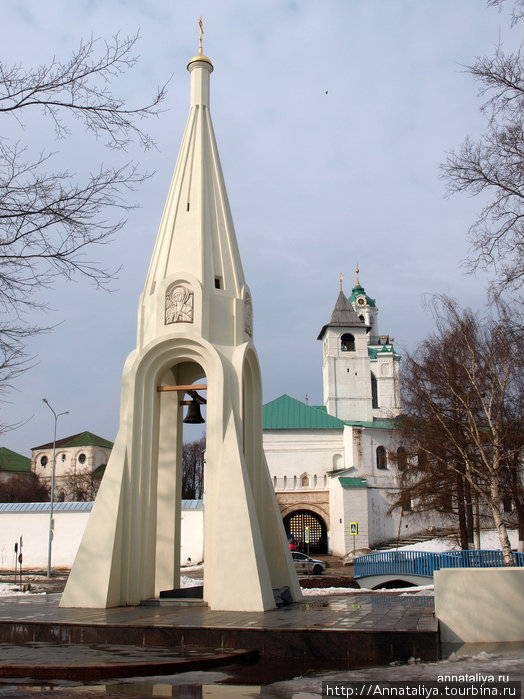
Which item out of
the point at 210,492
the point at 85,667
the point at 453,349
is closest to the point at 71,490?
the point at 453,349

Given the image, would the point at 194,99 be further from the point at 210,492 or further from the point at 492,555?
the point at 492,555

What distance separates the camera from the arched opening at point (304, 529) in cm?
4262

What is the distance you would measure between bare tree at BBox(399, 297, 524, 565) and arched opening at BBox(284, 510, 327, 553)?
21288mm

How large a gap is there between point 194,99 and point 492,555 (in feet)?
46.8

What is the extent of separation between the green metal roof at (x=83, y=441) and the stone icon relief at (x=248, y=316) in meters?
64.7

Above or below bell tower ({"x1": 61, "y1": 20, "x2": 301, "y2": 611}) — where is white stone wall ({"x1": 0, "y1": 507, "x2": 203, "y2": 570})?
below

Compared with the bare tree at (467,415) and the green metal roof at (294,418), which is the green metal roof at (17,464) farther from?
the bare tree at (467,415)

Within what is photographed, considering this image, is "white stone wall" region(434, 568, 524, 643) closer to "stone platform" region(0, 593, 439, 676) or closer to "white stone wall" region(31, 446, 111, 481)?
"stone platform" region(0, 593, 439, 676)

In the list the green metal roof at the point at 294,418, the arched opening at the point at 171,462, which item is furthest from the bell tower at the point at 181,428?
the green metal roof at the point at 294,418

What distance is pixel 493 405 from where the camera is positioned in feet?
61.4

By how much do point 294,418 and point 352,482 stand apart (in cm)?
746

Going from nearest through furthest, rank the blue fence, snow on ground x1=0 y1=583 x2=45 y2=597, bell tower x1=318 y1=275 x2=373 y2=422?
the blue fence → snow on ground x1=0 y1=583 x2=45 y2=597 → bell tower x1=318 y1=275 x2=373 y2=422

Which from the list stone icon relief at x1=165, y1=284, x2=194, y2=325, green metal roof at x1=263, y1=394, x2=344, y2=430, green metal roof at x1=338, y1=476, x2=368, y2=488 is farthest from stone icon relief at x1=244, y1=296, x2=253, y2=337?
green metal roof at x1=263, y1=394, x2=344, y2=430

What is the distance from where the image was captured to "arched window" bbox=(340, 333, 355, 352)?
185 ft
